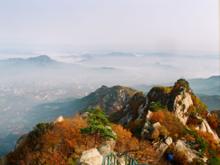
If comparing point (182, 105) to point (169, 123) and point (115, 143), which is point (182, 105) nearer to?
point (169, 123)

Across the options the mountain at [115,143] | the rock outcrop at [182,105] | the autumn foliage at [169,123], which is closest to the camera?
the mountain at [115,143]

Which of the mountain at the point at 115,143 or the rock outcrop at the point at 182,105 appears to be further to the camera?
the rock outcrop at the point at 182,105

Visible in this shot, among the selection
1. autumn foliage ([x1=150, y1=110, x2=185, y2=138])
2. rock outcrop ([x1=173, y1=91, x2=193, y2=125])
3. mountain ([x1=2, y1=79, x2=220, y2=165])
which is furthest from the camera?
rock outcrop ([x1=173, y1=91, x2=193, y2=125])

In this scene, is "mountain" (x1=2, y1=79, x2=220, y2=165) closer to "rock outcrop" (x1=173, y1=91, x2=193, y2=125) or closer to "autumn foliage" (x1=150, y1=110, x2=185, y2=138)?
"autumn foliage" (x1=150, y1=110, x2=185, y2=138)

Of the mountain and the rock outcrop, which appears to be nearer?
the mountain

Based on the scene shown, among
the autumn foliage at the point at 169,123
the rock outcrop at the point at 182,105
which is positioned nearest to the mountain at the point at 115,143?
the autumn foliage at the point at 169,123

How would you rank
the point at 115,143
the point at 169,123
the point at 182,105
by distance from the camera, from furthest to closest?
the point at 182,105, the point at 169,123, the point at 115,143

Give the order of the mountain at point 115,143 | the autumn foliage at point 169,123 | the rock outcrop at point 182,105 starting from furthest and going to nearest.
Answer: the rock outcrop at point 182,105 < the autumn foliage at point 169,123 < the mountain at point 115,143

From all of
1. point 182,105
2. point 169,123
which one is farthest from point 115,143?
point 182,105

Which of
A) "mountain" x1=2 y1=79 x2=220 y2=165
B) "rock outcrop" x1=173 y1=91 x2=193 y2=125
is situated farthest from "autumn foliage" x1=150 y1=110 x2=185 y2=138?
"rock outcrop" x1=173 y1=91 x2=193 y2=125

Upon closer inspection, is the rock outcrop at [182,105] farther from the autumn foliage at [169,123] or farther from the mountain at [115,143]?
the autumn foliage at [169,123]

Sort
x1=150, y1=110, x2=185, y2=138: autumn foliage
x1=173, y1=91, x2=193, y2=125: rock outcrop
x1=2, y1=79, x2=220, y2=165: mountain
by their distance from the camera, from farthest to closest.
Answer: x1=173, y1=91, x2=193, y2=125: rock outcrop, x1=150, y1=110, x2=185, y2=138: autumn foliage, x1=2, y1=79, x2=220, y2=165: mountain
